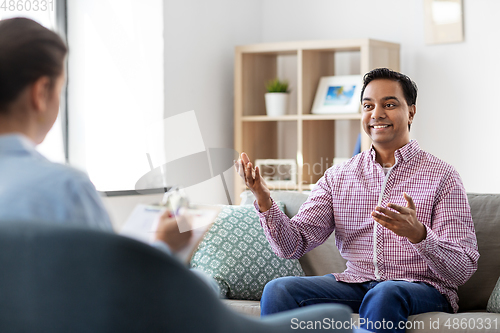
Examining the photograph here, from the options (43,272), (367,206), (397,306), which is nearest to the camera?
(43,272)

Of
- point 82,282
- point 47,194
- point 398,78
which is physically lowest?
point 82,282

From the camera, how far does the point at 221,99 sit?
3994 millimetres

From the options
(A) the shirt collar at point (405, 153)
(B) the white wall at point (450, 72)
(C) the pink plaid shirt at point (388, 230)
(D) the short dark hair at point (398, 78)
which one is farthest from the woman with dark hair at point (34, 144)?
(B) the white wall at point (450, 72)

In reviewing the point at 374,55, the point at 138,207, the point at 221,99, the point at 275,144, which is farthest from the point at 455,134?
the point at 138,207

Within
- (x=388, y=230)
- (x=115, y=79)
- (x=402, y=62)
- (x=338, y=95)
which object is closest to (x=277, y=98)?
(x=338, y=95)

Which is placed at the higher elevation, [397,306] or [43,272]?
[43,272]

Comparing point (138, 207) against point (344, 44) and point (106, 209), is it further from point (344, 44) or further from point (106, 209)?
point (344, 44)

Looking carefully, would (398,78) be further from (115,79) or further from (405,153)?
(115,79)

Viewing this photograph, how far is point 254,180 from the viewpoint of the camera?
1912mm

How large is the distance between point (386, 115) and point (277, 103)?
1782 millimetres

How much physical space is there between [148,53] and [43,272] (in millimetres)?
2915

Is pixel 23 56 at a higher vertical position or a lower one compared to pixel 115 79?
lower

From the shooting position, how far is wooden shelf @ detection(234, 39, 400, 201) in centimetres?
375

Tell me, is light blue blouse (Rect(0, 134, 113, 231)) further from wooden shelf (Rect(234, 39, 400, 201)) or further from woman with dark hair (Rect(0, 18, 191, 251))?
wooden shelf (Rect(234, 39, 400, 201))
